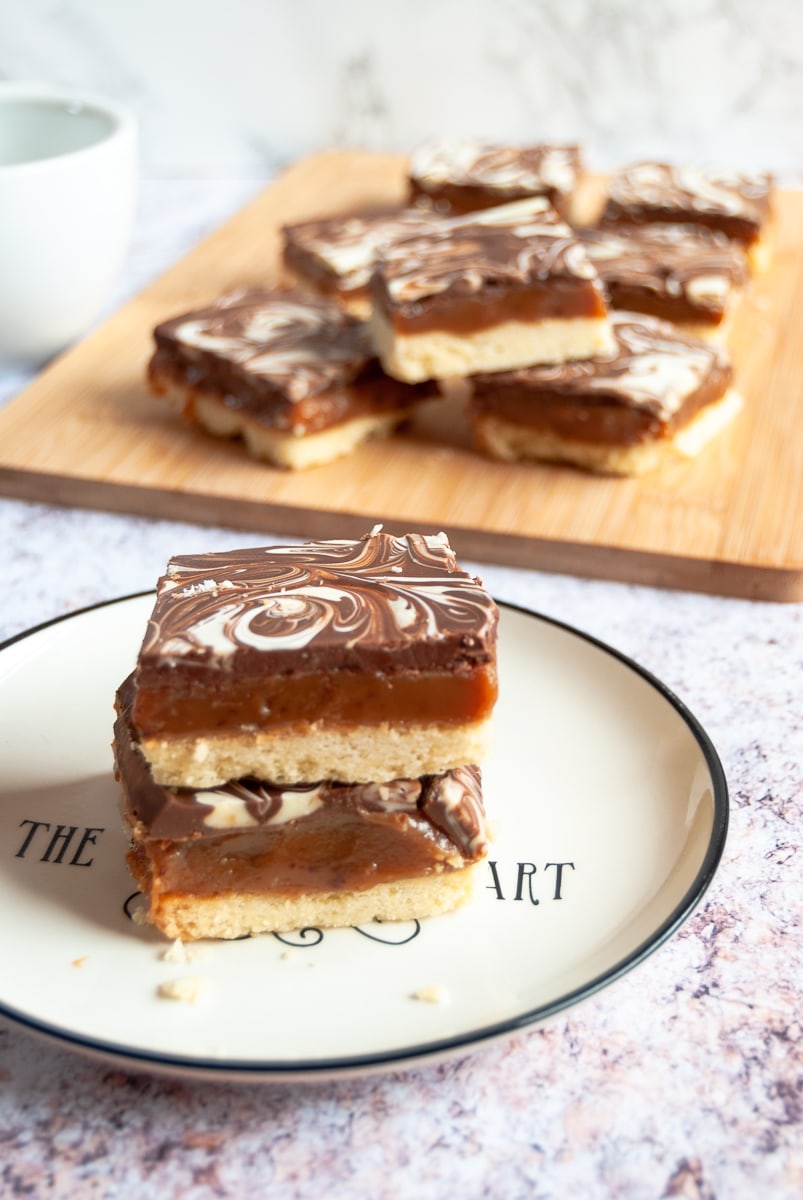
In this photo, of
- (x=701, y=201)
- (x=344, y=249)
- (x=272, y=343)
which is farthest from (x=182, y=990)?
(x=701, y=201)

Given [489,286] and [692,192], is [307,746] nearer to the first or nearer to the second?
[489,286]

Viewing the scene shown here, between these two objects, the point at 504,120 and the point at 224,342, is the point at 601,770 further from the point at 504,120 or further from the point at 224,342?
the point at 504,120

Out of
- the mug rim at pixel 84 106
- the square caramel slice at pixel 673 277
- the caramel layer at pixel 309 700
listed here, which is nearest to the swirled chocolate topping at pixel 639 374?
the square caramel slice at pixel 673 277

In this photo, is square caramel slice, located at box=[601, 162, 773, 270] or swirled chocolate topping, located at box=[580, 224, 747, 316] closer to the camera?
swirled chocolate topping, located at box=[580, 224, 747, 316]

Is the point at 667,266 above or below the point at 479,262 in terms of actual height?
below

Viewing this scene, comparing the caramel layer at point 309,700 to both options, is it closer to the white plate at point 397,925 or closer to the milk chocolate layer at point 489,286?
the white plate at point 397,925

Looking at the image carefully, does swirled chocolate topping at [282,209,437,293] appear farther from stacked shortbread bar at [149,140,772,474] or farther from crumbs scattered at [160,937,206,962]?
crumbs scattered at [160,937,206,962]

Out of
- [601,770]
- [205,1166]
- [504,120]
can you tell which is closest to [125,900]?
[205,1166]

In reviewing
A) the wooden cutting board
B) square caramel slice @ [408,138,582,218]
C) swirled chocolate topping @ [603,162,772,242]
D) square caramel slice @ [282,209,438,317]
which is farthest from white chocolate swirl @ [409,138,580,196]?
the wooden cutting board
